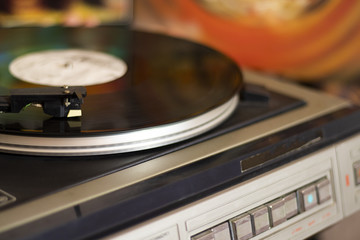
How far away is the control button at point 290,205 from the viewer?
2.86 feet

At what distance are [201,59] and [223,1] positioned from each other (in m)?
0.36

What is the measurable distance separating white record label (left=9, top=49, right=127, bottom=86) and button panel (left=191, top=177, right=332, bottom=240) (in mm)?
316

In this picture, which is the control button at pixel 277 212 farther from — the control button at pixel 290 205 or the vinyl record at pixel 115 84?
the vinyl record at pixel 115 84

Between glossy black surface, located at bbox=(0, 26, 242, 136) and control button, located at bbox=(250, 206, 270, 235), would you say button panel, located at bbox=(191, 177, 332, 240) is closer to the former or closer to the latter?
control button, located at bbox=(250, 206, 270, 235)

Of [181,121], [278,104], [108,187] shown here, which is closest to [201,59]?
[278,104]

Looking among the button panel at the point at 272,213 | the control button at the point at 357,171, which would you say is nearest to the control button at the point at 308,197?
the button panel at the point at 272,213

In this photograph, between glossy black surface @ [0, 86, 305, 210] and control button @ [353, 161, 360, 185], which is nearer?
glossy black surface @ [0, 86, 305, 210]

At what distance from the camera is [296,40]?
1.36 metres

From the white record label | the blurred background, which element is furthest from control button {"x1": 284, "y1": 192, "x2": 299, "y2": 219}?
the blurred background

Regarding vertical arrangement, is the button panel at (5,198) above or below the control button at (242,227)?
above

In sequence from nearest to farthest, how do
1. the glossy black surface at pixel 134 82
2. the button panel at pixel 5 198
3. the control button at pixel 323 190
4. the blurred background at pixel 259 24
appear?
the button panel at pixel 5 198 < the glossy black surface at pixel 134 82 < the control button at pixel 323 190 < the blurred background at pixel 259 24

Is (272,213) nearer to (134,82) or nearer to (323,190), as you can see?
(323,190)

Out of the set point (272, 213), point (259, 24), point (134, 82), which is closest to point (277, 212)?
point (272, 213)

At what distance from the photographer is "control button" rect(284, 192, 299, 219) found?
34.4 inches
